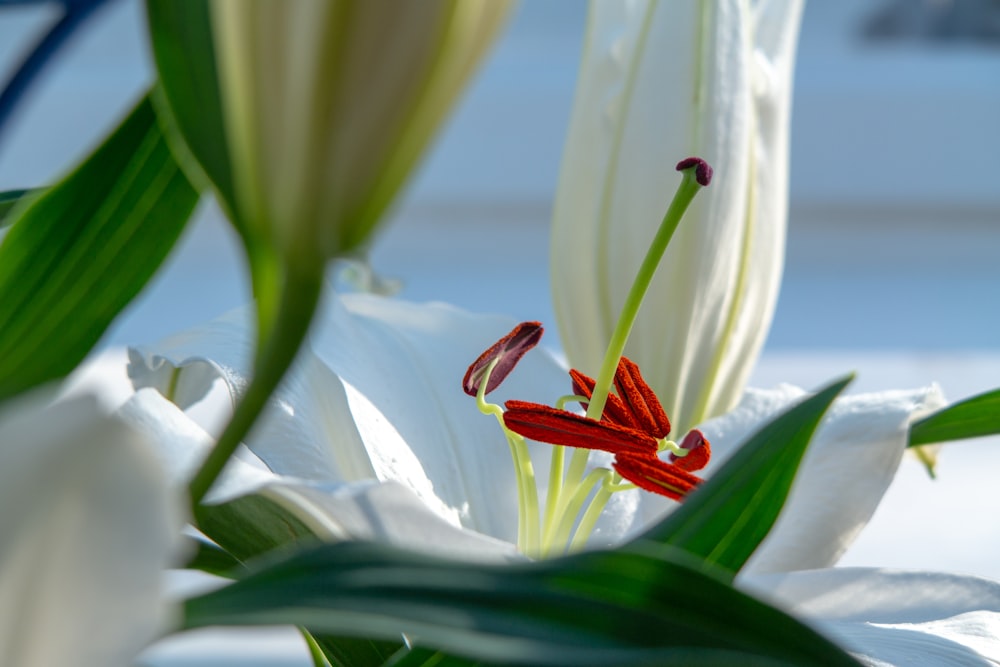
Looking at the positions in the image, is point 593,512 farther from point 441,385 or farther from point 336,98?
point 336,98

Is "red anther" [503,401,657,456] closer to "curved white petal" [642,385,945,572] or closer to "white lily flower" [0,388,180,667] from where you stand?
"curved white petal" [642,385,945,572]

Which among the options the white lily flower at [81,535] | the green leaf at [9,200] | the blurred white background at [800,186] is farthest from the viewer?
the blurred white background at [800,186]

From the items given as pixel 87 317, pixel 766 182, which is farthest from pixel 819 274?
pixel 87 317

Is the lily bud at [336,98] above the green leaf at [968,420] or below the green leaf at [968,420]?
below

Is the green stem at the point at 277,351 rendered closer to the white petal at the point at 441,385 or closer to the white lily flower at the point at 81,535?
the white lily flower at the point at 81,535

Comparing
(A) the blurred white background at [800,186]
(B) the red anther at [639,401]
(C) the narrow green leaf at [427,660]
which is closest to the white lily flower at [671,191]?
(B) the red anther at [639,401]

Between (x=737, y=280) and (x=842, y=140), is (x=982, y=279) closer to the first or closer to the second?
(x=842, y=140)
